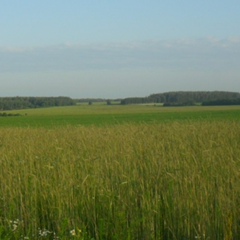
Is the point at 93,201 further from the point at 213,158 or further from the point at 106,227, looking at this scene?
the point at 213,158

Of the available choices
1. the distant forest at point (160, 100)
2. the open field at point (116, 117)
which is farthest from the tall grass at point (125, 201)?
the distant forest at point (160, 100)

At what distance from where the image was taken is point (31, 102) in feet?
355

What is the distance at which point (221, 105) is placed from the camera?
83.9 meters

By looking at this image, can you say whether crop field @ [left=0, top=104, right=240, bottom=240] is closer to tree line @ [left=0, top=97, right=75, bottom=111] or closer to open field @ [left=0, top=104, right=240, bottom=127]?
open field @ [left=0, top=104, right=240, bottom=127]

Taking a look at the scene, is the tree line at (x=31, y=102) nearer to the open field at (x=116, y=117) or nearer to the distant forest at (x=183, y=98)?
the distant forest at (x=183, y=98)

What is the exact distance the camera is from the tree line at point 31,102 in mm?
102875

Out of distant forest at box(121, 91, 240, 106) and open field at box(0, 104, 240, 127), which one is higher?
distant forest at box(121, 91, 240, 106)

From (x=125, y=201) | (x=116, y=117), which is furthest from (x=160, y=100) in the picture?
(x=125, y=201)

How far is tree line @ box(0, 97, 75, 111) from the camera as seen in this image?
10288cm

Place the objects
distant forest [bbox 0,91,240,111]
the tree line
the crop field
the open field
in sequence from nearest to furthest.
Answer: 1. the crop field
2. the open field
3. distant forest [bbox 0,91,240,111]
4. the tree line

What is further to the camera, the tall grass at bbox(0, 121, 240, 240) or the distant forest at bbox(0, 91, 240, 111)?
the distant forest at bbox(0, 91, 240, 111)

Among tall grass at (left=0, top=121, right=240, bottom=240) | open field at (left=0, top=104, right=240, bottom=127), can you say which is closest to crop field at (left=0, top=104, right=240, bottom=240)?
tall grass at (left=0, top=121, right=240, bottom=240)

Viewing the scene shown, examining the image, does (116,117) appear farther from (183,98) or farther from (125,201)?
(183,98)

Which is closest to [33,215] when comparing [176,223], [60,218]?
[60,218]
